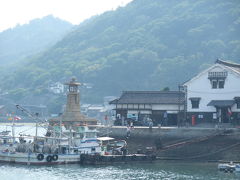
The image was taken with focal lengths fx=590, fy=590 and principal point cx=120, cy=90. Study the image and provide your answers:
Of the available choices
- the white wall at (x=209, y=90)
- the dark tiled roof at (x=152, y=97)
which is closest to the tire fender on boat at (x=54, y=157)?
the dark tiled roof at (x=152, y=97)

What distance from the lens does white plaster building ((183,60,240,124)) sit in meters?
67.5

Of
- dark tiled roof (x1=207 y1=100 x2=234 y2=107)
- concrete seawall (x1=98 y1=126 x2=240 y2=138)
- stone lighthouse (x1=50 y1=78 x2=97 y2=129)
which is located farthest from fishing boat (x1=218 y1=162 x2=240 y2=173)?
stone lighthouse (x1=50 y1=78 x2=97 y2=129)

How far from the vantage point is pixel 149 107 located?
73062mm

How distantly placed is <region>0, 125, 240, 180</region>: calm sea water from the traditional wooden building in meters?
11.6

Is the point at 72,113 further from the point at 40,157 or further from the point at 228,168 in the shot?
the point at 228,168

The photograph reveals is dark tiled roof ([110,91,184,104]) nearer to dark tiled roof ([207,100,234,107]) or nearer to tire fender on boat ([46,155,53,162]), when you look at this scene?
dark tiled roof ([207,100,234,107])

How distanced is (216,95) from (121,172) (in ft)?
61.5

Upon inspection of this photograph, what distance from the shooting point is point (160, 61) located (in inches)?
7195

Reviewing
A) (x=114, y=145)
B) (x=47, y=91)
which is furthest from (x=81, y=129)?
(x=47, y=91)

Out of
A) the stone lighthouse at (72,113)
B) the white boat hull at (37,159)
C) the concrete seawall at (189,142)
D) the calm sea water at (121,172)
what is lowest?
the calm sea water at (121,172)

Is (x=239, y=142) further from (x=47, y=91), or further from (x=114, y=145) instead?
(x=47, y=91)

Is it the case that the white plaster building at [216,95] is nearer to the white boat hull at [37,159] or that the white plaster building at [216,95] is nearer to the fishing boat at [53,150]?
the fishing boat at [53,150]

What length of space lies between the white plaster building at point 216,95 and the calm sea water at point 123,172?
10.2 m

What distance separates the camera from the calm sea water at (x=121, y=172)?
5278 centimetres
